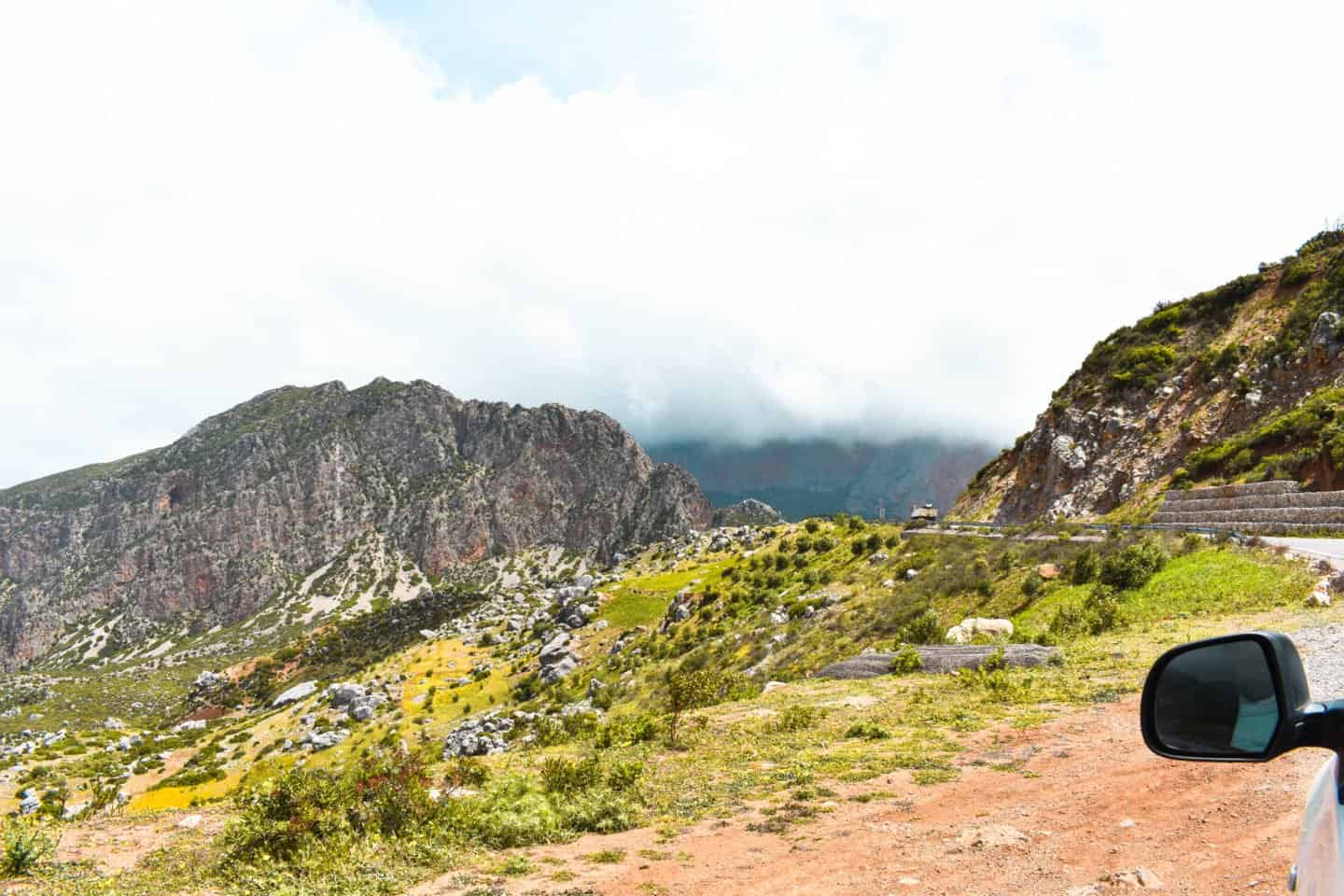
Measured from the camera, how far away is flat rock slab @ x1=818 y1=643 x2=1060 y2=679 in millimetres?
17984

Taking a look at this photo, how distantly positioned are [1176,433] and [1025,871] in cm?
4309

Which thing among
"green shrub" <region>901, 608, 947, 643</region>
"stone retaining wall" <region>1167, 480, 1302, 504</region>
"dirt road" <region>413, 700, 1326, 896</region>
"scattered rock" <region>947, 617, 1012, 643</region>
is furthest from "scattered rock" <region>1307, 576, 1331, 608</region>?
"stone retaining wall" <region>1167, 480, 1302, 504</region>

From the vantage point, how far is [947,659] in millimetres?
19625

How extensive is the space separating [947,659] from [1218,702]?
1844 centimetres

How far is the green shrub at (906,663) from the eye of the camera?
20.1 metres

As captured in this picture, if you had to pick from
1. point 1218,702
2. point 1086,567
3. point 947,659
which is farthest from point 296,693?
point 1218,702

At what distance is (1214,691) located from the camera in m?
2.82

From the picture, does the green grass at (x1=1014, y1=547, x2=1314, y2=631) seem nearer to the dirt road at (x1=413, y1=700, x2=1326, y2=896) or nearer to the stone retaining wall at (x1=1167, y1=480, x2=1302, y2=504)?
the stone retaining wall at (x1=1167, y1=480, x2=1302, y2=504)

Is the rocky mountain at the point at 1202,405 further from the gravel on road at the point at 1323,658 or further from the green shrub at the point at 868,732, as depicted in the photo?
the green shrub at the point at 868,732

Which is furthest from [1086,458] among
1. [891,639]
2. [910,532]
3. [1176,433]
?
[891,639]

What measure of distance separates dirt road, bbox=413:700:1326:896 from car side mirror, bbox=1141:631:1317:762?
174 inches

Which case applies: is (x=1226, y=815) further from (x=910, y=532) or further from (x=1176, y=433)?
(x=1176, y=433)

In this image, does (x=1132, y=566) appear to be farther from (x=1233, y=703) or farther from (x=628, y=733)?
(x=1233, y=703)

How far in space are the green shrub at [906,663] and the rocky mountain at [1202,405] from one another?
20425mm
